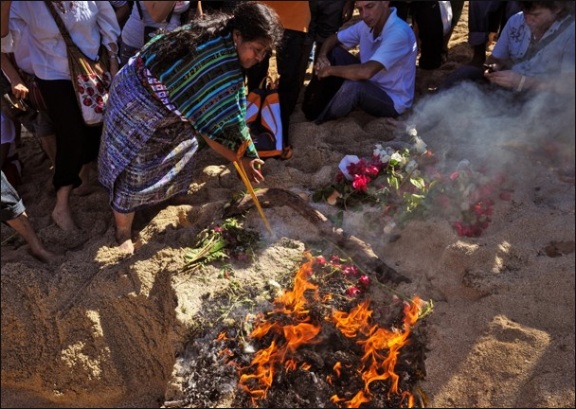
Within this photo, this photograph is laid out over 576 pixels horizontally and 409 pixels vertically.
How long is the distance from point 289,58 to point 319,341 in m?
2.62

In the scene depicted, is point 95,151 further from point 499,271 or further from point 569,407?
point 569,407

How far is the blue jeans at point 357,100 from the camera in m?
4.48

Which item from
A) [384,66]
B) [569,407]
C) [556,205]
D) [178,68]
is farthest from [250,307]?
[384,66]

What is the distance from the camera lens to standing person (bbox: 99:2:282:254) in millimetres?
2975

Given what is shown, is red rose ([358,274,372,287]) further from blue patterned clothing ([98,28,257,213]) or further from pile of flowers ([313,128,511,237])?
blue patterned clothing ([98,28,257,213])

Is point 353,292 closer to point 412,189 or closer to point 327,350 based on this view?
point 327,350

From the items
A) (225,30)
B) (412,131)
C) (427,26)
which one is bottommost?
(412,131)

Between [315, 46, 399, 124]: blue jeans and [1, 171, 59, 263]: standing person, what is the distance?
7.84 feet

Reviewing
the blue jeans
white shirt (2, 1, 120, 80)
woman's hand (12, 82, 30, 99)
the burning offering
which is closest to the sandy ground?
the burning offering

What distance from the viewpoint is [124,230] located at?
3814 mm

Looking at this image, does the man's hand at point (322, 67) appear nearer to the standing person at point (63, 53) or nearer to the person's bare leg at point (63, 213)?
the standing person at point (63, 53)

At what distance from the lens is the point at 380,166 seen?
3885 millimetres

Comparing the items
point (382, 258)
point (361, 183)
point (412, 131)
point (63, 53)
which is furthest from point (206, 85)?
point (412, 131)

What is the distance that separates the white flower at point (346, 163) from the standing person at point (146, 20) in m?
1.54
